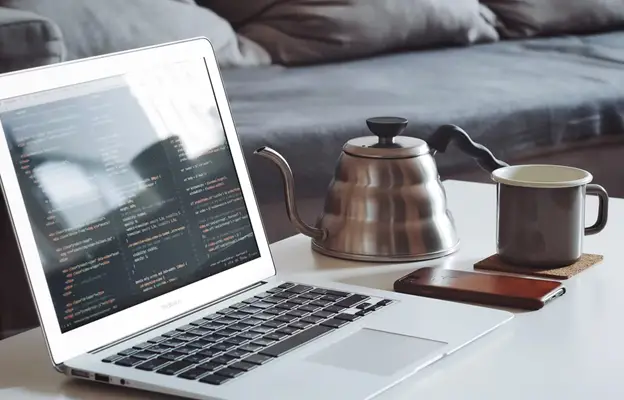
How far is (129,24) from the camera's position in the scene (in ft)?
6.72

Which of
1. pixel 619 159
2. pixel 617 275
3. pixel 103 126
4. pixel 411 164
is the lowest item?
pixel 619 159

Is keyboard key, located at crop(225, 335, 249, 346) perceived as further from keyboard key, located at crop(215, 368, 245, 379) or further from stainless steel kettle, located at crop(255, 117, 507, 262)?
stainless steel kettle, located at crop(255, 117, 507, 262)

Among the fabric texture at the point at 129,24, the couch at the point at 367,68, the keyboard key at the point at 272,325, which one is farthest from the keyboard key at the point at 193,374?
the fabric texture at the point at 129,24

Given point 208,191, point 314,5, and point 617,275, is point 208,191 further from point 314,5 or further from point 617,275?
point 314,5

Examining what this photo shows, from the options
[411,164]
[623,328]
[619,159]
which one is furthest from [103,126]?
[619,159]

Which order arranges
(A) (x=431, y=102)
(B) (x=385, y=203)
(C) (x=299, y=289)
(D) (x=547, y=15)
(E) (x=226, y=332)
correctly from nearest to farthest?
(E) (x=226, y=332), (C) (x=299, y=289), (B) (x=385, y=203), (A) (x=431, y=102), (D) (x=547, y=15)

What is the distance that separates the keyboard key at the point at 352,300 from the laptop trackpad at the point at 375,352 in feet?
0.19

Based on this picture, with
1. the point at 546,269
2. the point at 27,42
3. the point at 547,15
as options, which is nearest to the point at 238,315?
the point at 546,269

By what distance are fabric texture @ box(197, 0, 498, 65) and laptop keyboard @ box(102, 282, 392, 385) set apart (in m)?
1.49

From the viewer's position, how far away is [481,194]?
1347 mm

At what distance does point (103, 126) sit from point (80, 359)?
20 cm

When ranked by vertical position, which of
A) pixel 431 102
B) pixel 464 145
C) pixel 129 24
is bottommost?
pixel 431 102

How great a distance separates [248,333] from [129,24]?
1.34 meters

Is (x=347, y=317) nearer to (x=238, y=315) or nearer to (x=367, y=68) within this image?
(x=238, y=315)
